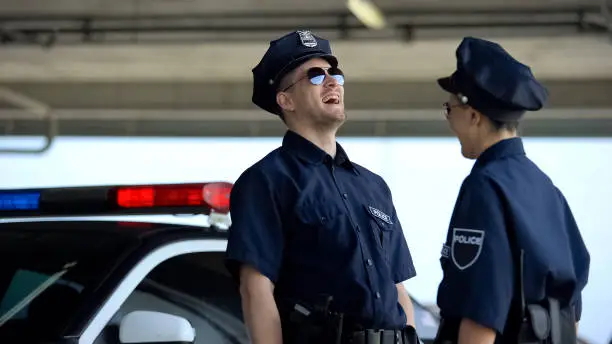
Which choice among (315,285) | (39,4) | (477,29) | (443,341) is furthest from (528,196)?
(39,4)

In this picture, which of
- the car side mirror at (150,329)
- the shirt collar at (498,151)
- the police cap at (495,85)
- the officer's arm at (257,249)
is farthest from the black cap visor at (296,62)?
the car side mirror at (150,329)

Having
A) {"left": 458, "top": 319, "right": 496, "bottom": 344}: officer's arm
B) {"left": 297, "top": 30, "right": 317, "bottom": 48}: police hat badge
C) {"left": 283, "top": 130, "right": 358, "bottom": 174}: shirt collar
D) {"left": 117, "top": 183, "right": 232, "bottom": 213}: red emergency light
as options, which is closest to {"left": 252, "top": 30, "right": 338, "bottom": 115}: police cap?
{"left": 297, "top": 30, "right": 317, "bottom": 48}: police hat badge

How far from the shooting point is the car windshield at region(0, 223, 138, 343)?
321cm

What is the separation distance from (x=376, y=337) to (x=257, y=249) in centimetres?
39

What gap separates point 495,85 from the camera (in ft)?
8.71

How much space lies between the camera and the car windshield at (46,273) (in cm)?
321

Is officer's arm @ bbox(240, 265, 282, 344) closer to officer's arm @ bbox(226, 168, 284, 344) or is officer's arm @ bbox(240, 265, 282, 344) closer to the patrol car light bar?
officer's arm @ bbox(226, 168, 284, 344)

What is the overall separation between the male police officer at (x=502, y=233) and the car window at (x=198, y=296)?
1187 mm

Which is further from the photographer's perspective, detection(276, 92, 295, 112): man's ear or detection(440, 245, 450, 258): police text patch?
detection(276, 92, 295, 112): man's ear

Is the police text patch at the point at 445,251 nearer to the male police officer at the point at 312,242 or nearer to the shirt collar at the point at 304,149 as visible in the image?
the male police officer at the point at 312,242

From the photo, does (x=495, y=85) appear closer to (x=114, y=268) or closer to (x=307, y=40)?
(x=307, y=40)

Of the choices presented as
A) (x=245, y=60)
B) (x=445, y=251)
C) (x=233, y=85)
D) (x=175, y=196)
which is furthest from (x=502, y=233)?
(x=233, y=85)

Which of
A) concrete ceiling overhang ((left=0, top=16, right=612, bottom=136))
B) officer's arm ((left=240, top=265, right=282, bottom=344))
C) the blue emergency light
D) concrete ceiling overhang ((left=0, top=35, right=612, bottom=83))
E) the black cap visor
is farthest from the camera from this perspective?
concrete ceiling overhang ((left=0, top=16, right=612, bottom=136))

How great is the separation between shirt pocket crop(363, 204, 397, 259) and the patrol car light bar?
0.73 m
